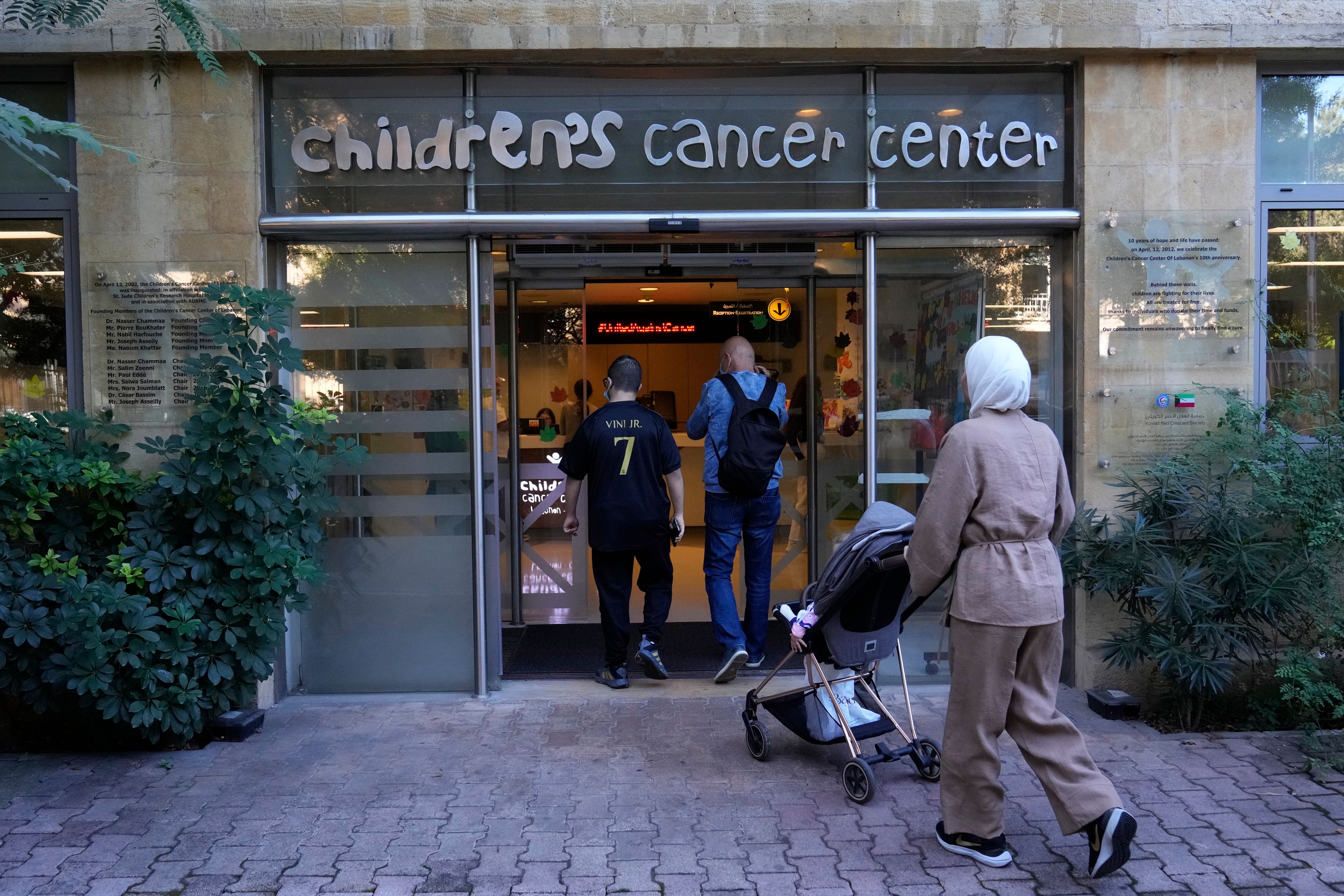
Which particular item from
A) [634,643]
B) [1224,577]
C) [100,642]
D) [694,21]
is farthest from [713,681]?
[694,21]

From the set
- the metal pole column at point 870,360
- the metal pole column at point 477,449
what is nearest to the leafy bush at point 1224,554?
the metal pole column at point 870,360

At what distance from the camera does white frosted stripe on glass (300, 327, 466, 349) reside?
5.96 meters

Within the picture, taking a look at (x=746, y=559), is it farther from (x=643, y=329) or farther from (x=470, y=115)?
(x=643, y=329)

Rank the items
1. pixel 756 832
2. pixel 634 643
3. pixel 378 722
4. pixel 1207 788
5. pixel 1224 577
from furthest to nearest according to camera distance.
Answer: pixel 634 643 < pixel 378 722 < pixel 1224 577 < pixel 1207 788 < pixel 756 832

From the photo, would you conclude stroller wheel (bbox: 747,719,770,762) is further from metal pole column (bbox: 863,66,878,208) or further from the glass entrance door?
metal pole column (bbox: 863,66,878,208)

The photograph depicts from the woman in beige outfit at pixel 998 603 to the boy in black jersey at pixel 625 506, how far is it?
2394 mm

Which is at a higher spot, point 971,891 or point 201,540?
point 201,540

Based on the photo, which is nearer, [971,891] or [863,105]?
[971,891]

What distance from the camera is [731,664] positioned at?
6027 millimetres

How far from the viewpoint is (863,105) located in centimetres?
598

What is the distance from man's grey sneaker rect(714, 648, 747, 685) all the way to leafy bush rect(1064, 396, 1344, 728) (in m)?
1.91

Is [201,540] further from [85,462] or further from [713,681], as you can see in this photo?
[713,681]

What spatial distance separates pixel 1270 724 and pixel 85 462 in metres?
6.23

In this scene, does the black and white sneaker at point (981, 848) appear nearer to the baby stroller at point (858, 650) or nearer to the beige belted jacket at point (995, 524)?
the baby stroller at point (858, 650)
